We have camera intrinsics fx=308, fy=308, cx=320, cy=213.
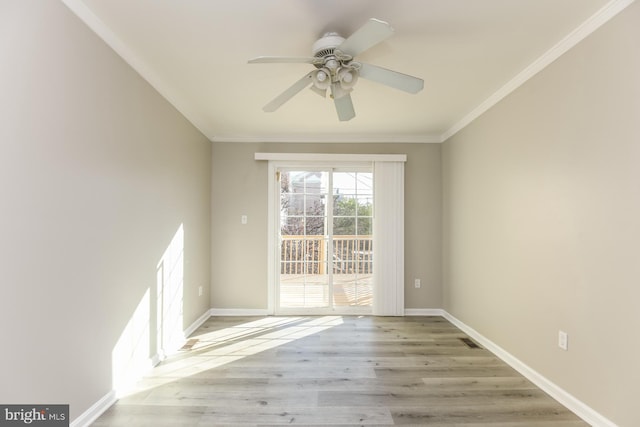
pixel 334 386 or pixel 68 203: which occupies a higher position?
pixel 68 203

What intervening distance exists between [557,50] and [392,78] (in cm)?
122

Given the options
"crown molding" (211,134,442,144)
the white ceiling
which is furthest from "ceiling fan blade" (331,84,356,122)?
"crown molding" (211,134,442,144)

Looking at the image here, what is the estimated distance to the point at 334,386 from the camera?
89.5 inches

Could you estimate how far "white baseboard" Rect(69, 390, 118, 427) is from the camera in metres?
1.74

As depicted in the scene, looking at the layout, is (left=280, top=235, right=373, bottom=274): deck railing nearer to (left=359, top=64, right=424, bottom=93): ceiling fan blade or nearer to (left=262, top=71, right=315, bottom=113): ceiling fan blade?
(left=262, top=71, right=315, bottom=113): ceiling fan blade

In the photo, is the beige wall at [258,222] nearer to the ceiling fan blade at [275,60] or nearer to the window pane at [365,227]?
the window pane at [365,227]

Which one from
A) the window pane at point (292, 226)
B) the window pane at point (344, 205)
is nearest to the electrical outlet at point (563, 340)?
the window pane at point (344, 205)

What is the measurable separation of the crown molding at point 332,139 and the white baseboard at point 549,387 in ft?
7.87

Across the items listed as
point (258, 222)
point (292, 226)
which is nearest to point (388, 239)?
point (292, 226)

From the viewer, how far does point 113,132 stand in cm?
201

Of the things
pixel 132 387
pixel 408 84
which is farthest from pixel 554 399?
pixel 132 387

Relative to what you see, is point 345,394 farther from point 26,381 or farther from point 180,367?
point 26,381

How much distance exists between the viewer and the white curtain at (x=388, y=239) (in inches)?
158

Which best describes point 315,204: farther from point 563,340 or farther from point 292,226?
point 563,340
